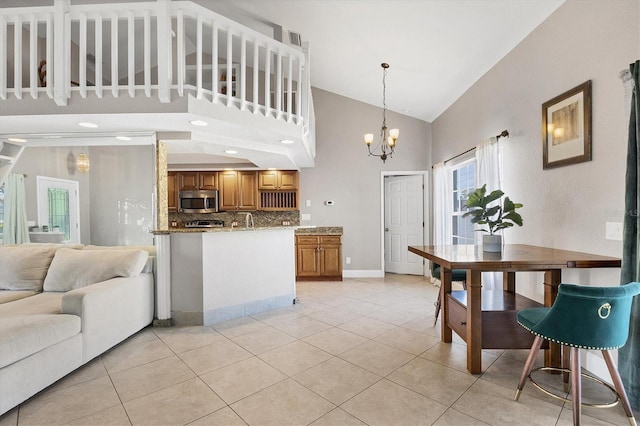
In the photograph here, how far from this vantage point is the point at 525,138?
2.93m

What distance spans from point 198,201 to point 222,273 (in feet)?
9.35

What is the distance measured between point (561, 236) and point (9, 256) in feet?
17.3

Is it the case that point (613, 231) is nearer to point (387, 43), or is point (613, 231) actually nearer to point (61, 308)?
point (387, 43)

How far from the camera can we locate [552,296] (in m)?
2.18

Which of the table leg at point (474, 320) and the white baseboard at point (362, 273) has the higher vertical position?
the table leg at point (474, 320)

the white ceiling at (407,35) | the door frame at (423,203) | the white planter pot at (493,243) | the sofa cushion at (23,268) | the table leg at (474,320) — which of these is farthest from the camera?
the door frame at (423,203)

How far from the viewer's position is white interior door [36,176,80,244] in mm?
3525

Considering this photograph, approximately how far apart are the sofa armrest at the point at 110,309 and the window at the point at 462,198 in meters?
4.20

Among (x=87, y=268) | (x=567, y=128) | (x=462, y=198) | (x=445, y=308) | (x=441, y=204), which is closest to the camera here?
(x=567, y=128)

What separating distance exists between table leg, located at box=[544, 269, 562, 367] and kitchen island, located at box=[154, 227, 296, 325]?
9.09 feet

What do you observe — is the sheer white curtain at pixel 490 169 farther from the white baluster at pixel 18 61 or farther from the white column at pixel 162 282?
the white baluster at pixel 18 61

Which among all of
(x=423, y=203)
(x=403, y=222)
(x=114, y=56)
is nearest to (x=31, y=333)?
(x=114, y=56)

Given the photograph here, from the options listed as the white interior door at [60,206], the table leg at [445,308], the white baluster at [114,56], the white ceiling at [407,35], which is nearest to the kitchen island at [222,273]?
the white interior door at [60,206]

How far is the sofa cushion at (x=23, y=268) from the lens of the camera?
296cm
